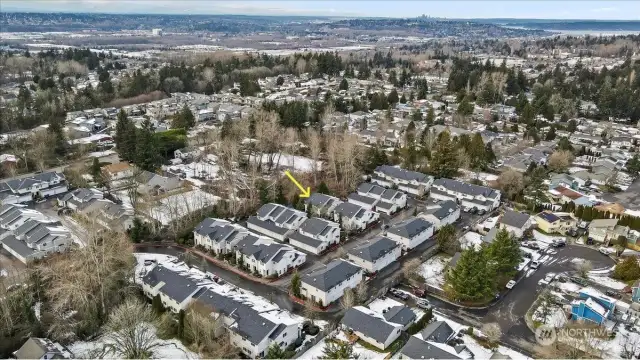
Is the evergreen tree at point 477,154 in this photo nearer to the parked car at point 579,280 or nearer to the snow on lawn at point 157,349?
the parked car at point 579,280

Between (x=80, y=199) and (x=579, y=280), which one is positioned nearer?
(x=579, y=280)

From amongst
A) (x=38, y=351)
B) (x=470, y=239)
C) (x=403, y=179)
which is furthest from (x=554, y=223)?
(x=38, y=351)

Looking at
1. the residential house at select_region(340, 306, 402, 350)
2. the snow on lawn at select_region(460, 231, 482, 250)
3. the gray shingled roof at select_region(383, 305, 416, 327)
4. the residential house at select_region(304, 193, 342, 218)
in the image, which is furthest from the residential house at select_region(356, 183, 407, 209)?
the residential house at select_region(340, 306, 402, 350)

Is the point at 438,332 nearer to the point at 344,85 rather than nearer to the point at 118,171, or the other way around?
the point at 118,171

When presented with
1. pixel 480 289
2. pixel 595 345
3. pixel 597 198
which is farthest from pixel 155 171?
pixel 597 198

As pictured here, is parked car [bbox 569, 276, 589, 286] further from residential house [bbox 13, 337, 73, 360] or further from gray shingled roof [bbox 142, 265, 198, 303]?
residential house [bbox 13, 337, 73, 360]

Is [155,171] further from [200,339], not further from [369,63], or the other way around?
[369,63]
